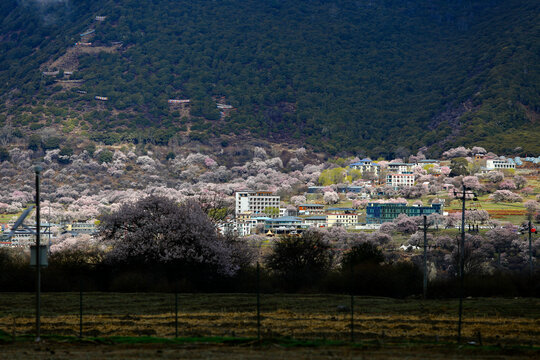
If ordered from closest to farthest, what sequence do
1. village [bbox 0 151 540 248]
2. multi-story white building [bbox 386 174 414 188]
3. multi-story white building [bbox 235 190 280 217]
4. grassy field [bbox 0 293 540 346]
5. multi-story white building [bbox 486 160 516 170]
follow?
grassy field [bbox 0 293 540 346]
village [bbox 0 151 540 248]
multi-story white building [bbox 235 190 280 217]
multi-story white building [bbox 486 160 516 170]
multi-story white building [bbox 386 174 414 188]

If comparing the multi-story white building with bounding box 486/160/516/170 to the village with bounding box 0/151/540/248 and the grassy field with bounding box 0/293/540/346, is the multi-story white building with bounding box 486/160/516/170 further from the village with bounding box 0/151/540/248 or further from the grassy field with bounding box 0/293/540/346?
the grassy field with bounding box 0/293/540/346

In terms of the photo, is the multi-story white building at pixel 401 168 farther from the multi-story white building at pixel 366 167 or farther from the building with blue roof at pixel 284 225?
the building with blue roof at pixel 284 225

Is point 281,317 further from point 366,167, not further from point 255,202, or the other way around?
point 366,167

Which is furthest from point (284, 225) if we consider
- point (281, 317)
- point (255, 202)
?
point (281, 317)

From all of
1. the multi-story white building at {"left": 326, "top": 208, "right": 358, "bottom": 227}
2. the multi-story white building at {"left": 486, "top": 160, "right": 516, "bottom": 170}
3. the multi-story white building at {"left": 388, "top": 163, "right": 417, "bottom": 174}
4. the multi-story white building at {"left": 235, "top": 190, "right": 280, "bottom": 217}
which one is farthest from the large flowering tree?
the multi-story white building at {"left": 388, "top": 163, "right": 417, "bottom": 174}

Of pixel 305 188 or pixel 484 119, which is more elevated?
pixel 484 119

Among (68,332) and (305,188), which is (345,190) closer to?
(305,188)

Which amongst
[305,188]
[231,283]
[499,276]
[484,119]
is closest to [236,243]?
[231,283]
